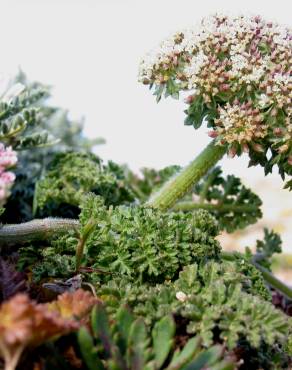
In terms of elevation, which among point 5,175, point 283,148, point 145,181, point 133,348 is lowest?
point 133,348

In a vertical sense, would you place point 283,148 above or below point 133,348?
above

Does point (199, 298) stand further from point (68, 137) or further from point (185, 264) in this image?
point (68, 137)

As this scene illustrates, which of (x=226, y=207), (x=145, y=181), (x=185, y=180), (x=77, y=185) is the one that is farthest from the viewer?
(x=145, y=181)

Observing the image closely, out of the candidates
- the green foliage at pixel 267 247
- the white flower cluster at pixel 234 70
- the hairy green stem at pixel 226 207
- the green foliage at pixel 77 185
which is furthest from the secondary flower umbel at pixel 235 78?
the green foliage at pixel 267 247

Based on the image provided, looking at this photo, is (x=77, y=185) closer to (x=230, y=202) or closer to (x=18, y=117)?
(x=18, y=117)

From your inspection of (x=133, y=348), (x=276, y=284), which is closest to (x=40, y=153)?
(x=276, y=284)

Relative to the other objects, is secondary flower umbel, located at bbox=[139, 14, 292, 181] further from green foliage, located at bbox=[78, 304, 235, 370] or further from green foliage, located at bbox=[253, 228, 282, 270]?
green foliage, located at bbox=[253, 228, 282, 270]

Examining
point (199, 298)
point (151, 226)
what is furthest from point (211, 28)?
point (199, 298)
